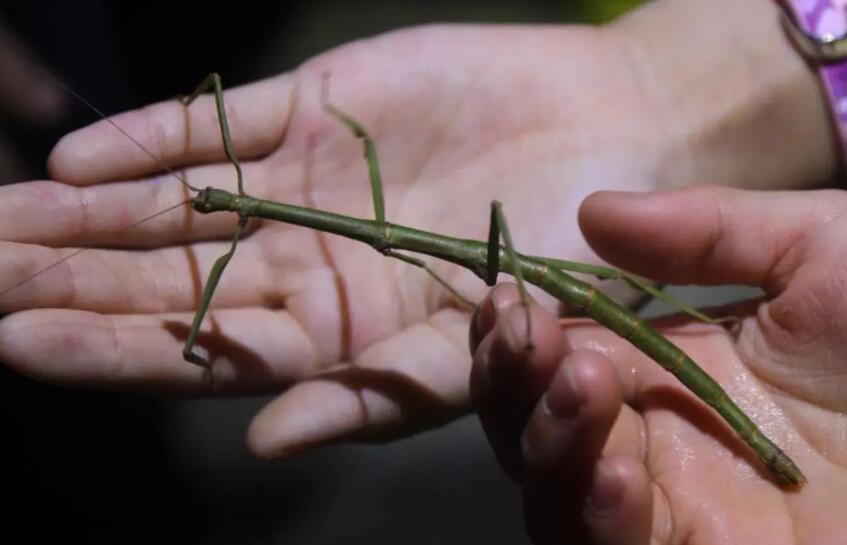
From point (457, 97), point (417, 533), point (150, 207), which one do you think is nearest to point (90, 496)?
point (417, 533)

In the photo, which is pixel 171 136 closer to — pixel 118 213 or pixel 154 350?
pixel 118 213

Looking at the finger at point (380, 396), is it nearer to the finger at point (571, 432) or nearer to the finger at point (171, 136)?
the finger at point (571, 432)

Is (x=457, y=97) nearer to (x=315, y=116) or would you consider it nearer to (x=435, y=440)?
(x=315, y=116)

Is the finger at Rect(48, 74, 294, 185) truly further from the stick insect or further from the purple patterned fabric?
the purple patterned fabric

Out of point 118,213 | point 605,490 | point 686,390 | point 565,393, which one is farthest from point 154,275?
point 686,390

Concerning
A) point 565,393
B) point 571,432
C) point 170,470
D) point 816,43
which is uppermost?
point 816,43

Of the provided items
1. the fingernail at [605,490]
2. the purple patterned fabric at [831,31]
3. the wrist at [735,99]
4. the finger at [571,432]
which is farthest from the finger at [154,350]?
the purple patterned fabric at [831,31]
